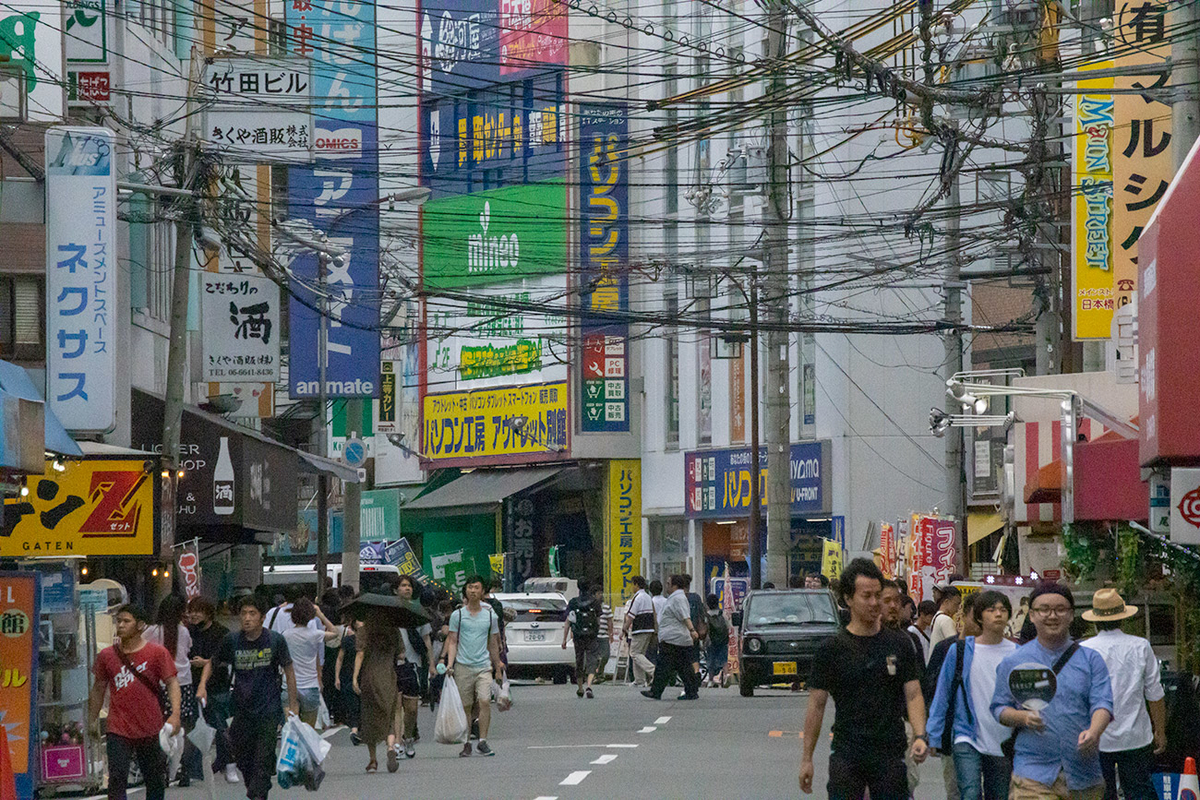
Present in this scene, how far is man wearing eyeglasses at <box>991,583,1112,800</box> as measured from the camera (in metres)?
9.91

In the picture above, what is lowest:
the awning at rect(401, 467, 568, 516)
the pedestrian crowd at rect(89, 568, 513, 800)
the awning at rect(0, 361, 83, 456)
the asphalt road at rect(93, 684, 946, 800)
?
the asphalt road at rect(93, 684, 946, 800)

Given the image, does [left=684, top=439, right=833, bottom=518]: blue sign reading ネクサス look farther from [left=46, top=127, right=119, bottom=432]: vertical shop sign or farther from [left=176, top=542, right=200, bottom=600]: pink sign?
[left=46, top=127, right=119, bottom=432]: vertical shop sign

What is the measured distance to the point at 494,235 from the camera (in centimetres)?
5581

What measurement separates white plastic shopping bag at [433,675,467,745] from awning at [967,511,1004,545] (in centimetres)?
2354

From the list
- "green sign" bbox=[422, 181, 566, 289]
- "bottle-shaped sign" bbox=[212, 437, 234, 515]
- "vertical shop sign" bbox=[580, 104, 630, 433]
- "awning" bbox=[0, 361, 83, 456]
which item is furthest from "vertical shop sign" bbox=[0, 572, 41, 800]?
"green sign" bbox=[422, 181, 566, 289]

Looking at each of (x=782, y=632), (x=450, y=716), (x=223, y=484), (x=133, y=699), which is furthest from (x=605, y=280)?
(x=133, y=699)

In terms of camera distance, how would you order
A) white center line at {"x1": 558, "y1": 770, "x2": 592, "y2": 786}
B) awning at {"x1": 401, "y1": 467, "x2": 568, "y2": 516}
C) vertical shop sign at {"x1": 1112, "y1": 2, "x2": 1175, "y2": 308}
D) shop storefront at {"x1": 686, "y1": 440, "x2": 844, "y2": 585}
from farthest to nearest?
awning at {"x1": 401, "y1": 467, "x2": 568, "y2": 516}
shop storefront at {"x1": 686, "y1": 440, "x2": 844, "y2": 585}
vertical shop sign at {"x1": 1112, "y1": 2, "x2": 1175, "y2": 308}
white center line at {"x1": 558, "y1": 770, "x2": 592, "y2": 786}

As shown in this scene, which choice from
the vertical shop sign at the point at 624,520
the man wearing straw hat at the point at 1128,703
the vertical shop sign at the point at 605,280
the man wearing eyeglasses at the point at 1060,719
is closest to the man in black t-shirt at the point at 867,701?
the man wearing eyeglasses at the point at 1060,719

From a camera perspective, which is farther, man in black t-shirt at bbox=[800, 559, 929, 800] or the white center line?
the white center line

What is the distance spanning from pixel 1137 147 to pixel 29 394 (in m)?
11.4

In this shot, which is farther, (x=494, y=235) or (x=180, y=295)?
(x=494, y=235)

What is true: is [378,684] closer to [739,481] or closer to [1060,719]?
[1060,719]

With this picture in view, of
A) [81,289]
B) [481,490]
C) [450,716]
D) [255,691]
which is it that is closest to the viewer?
[255,691]

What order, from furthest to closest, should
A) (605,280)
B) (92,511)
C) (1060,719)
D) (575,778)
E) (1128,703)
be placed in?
(605,280) → (92,511) → (575,778) → (1128,703) → (1060,719)
